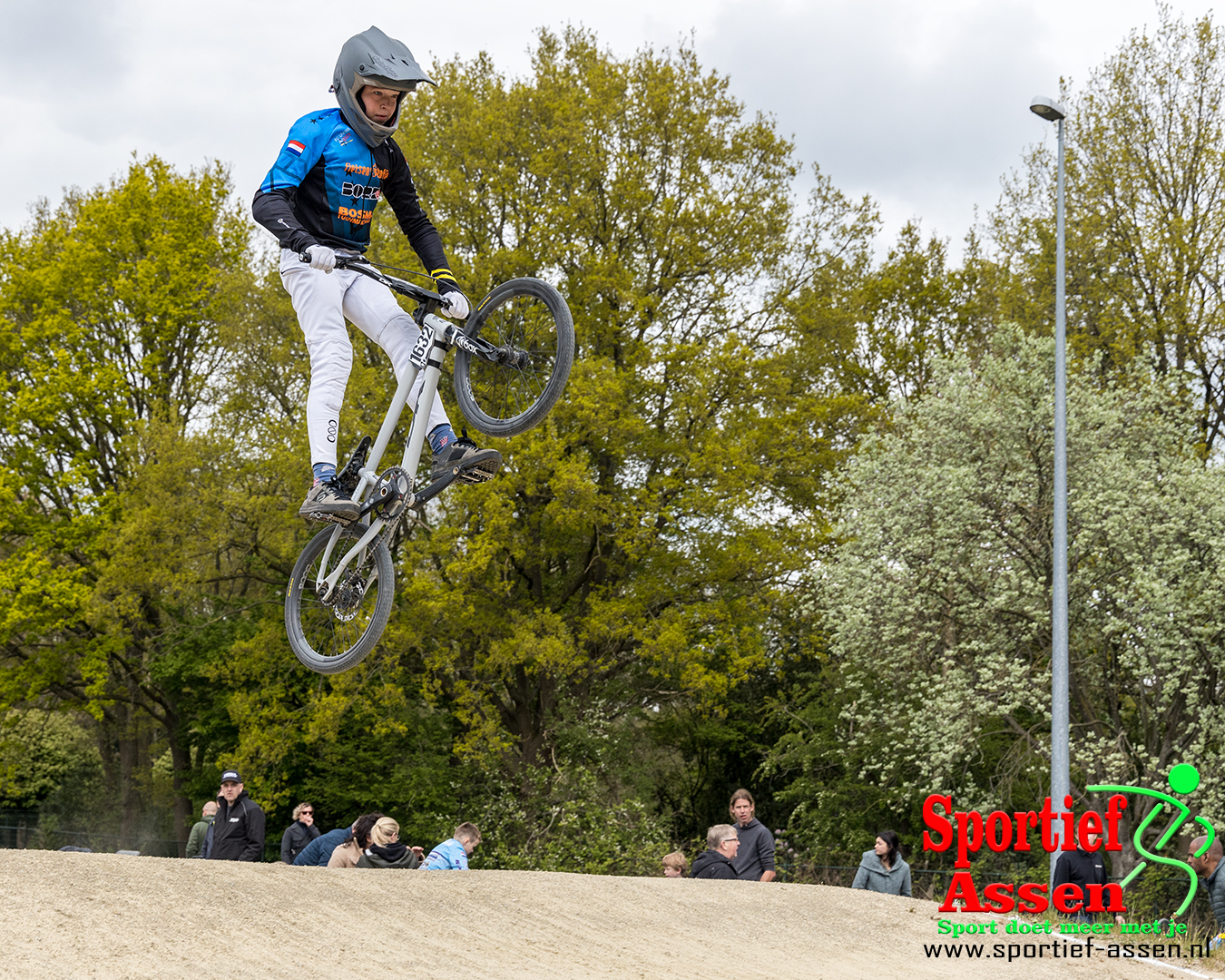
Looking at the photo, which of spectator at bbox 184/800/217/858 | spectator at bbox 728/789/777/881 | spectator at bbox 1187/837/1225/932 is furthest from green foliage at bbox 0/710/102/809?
spectator at bbox 1187/837/1225/932

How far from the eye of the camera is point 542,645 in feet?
61.4

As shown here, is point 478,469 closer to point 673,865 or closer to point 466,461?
point 466,461

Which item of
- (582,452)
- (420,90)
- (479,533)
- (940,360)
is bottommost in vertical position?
(479,533)

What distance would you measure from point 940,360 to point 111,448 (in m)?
16.9

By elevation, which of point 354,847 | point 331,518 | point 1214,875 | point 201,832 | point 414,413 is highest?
point 414,413

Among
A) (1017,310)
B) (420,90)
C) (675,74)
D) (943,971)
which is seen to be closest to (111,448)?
(420,90)

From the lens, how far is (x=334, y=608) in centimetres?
768

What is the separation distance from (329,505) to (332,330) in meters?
1.09

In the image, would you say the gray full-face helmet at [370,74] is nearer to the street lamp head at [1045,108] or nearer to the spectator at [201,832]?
the spectator at [201,832]

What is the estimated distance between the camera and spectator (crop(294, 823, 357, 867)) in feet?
34.4

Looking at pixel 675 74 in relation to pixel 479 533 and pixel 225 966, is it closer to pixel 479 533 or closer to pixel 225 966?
pixel 479 533

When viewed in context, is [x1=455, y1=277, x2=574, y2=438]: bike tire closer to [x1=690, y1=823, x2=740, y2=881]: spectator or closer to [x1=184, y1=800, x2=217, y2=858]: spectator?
[x1=690, y1=823, x2=740, y2=881]: spectator

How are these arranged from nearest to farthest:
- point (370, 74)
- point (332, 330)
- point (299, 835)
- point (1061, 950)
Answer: point (370, 74) < point (332, 330) < point (1061, 950) < point (299, 835)

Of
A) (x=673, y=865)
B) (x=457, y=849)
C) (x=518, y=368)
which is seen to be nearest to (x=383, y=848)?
(x=457, y=849)
